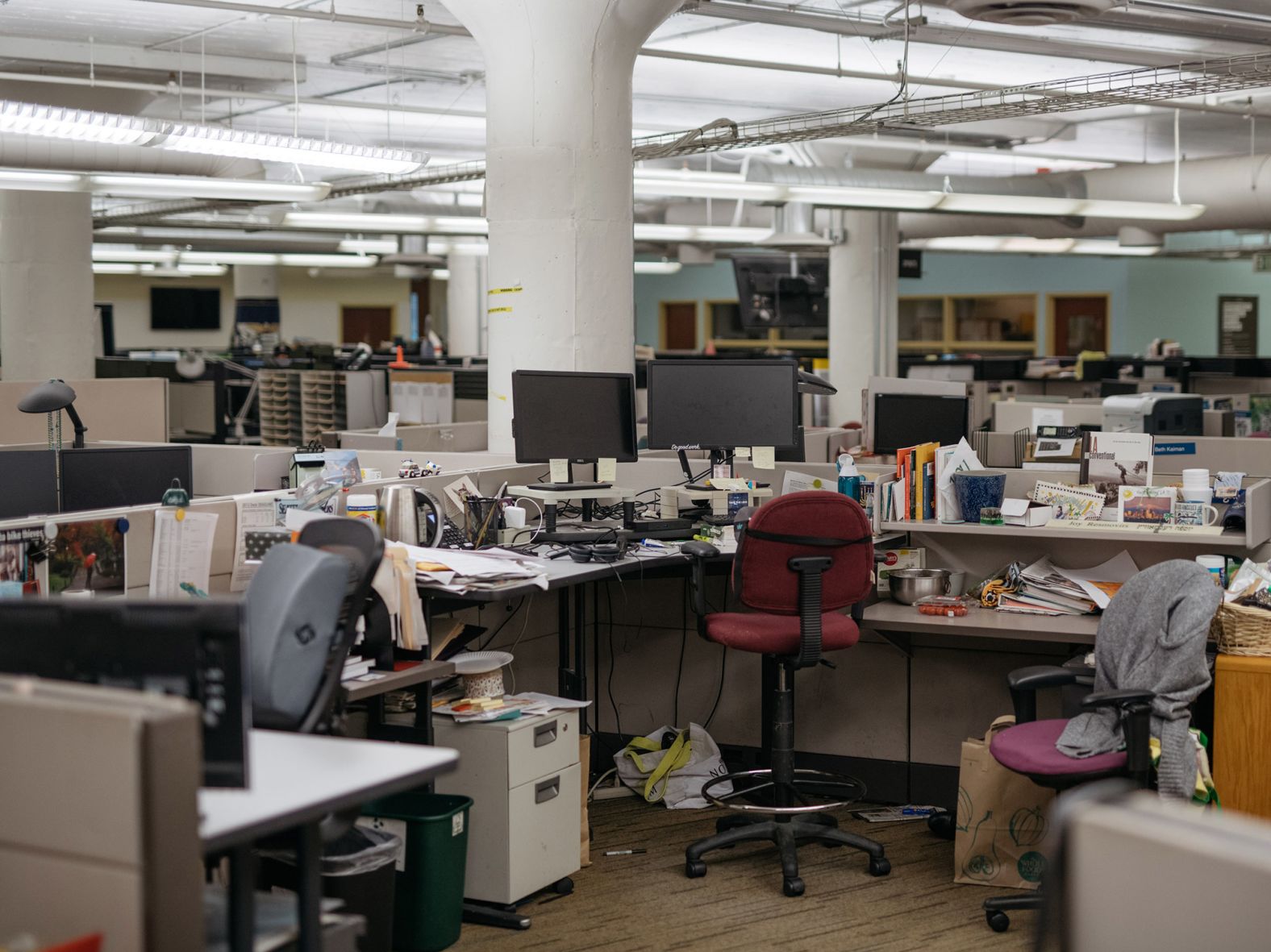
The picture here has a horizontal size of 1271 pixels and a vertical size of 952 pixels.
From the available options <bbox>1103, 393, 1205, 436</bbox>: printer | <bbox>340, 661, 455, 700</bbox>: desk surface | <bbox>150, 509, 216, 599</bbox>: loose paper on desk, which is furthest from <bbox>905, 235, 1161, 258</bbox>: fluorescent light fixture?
<bbox>150, 509, 216, 599</bbox>: loose paper on desk

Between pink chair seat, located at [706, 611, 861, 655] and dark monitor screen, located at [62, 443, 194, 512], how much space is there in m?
1.95

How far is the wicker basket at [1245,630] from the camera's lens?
3.72m

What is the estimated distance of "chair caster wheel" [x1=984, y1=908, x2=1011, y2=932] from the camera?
364 centimetres

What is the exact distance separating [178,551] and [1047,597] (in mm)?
2546

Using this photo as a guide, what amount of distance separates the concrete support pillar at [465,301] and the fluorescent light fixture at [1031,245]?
4.89 meters

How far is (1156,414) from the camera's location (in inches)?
295

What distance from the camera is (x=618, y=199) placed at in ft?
18.2

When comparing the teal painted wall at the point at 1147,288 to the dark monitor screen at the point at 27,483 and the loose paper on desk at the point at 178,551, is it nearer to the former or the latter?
the dark monitor screen at the point at 27,483

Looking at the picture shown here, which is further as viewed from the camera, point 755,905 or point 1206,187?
point 1206,187

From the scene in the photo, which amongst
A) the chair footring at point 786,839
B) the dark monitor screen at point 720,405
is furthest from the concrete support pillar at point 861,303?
the chair footring at point 786,839

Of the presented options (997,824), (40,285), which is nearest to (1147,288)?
(40,285)

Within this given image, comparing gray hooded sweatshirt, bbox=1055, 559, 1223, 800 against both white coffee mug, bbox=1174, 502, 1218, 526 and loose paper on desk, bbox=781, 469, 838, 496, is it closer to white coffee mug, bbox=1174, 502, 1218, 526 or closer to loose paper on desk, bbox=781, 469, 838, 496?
white coffee mug, bbox=1174, 502, 1218, 526

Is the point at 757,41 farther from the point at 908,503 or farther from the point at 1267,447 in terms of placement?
the point at 908,503

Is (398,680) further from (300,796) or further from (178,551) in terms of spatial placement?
(300,796)
